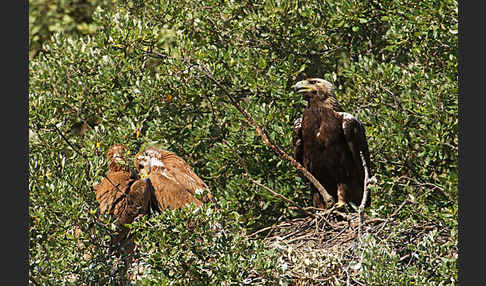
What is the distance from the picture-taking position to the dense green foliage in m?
4.73

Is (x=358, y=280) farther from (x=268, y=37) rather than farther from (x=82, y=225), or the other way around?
(x=268, y=37)

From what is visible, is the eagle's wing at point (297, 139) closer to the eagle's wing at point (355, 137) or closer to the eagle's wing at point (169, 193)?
the eagle's wing at point (355, 137)

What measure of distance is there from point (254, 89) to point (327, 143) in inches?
29.0

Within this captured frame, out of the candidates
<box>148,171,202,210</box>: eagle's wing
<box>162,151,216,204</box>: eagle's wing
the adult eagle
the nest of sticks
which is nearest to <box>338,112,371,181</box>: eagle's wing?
the adult eagle

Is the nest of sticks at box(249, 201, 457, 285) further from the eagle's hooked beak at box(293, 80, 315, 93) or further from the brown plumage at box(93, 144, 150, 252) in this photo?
the eagle's hooked beak at box(293, 80, 315, 93)

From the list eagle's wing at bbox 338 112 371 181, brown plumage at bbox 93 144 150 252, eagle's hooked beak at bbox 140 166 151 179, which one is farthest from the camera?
eagle's hooked beak at bbox 140 166 151 179

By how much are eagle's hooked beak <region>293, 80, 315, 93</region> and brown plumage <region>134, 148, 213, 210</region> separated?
1.04 m

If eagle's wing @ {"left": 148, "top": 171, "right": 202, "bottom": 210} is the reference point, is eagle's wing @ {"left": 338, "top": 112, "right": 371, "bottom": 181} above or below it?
above

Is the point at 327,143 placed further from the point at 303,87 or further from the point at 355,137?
the point at 303,87

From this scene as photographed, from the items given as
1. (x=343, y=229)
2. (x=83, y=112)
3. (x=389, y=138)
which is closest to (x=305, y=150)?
(x=389, y=138)

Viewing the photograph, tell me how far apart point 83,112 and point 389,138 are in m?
2.42

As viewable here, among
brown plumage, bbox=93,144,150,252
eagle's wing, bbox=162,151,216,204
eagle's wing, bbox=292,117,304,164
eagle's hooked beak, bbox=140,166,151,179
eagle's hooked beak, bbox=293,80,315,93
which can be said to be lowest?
eagle's hooked beak, bbox=140,166,151,179

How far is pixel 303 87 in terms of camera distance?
5.48 metres

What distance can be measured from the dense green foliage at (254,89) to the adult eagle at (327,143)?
122 mm
